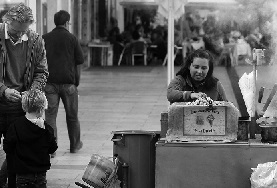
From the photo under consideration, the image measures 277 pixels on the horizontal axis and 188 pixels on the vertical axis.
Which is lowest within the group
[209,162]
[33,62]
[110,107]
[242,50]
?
[110,107]

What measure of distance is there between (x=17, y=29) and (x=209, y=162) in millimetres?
2115

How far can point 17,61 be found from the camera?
22.4ft

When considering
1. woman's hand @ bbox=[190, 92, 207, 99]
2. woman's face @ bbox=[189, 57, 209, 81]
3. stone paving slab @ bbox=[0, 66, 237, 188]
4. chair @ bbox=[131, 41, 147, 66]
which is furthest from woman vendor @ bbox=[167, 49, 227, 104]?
chair @ bbox=[131, 41, 147, 66]

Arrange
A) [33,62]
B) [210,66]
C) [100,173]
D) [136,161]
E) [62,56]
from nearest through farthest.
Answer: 1. [100,173]
2. [136,161]
3. [210,66]
4. [33,62]
5. [62,56]

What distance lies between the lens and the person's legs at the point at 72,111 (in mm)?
9570

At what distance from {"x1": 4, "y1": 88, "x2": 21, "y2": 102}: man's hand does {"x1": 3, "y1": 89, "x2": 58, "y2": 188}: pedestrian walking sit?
0.40 m

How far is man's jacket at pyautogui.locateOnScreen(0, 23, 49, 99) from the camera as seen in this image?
676 cm

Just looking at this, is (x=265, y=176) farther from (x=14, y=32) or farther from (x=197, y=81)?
(x=14, y=32)

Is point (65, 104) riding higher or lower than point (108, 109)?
higher

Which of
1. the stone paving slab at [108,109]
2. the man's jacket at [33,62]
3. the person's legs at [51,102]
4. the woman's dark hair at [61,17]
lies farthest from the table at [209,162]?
the woman's dark hair at [61,17]

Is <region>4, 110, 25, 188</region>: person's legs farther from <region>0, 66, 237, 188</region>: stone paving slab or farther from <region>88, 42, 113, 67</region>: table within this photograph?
<region>88, 42, 113, 67</region>: table

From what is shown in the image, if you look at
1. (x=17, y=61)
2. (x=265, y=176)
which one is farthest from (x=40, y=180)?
(x=265, y=176)

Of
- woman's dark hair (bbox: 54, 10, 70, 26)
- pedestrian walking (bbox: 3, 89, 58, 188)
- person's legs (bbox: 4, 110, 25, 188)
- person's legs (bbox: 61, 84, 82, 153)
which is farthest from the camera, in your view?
woman's dark hair (bbox: 54, 10, 70, 26)

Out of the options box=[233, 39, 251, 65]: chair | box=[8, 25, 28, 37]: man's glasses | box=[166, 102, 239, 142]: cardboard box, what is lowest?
box=[233, 39, 251, 65]: chair
